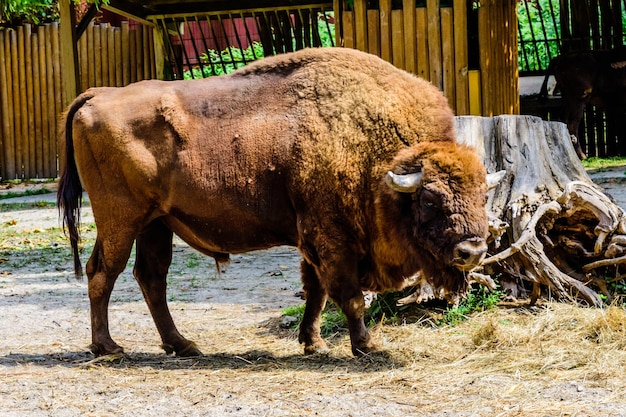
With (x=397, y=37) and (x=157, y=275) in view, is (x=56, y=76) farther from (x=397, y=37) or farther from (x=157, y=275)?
(x=157, y=275)

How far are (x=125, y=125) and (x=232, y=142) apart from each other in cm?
72

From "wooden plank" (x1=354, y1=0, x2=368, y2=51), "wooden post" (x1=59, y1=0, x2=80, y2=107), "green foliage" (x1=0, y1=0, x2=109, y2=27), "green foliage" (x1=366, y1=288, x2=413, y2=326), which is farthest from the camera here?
"green foliage" (x1=0, y1=0, x2=109, y2=27)

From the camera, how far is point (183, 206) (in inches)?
236

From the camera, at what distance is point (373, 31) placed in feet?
37.9

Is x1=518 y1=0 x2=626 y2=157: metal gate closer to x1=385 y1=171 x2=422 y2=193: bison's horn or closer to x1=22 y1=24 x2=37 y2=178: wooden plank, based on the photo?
x1=22 y1=24 x2=37 y2=178: wooden plank

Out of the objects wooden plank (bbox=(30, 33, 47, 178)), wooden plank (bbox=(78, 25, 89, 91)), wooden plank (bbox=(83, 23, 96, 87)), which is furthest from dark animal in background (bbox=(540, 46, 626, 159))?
wooden plank (bbox=(30, 33, 47, 178))

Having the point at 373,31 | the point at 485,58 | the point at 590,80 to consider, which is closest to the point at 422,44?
the point at 373,31

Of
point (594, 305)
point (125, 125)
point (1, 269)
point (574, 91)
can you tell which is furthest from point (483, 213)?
point (574, 91)

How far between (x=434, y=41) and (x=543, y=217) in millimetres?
5025

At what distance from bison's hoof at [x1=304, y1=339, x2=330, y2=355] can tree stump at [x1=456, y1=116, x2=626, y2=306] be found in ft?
4.33

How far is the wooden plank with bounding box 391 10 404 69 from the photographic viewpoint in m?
11.4

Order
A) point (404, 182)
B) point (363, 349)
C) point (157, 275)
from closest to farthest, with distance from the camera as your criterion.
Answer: point (404, 182), point (363, 349), point (157, 275)

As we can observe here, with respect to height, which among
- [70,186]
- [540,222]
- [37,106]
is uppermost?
[37,106]

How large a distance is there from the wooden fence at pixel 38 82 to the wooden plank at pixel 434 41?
895 cm
